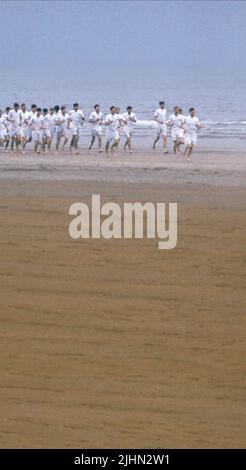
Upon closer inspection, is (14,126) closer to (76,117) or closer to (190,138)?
(76,117)

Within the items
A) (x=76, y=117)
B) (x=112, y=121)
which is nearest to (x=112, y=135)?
(x=112, y=121)

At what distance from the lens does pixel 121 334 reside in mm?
9680

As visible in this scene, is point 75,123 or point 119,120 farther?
point 75,123

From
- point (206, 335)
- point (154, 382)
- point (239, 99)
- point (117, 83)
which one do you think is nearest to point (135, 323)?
point (206, 335)

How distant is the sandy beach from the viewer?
783 cm

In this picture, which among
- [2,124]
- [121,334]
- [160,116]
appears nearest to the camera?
[121,334]

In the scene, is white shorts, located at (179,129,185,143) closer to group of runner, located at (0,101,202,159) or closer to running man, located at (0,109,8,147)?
group of runner, located at (0,101,202,159)

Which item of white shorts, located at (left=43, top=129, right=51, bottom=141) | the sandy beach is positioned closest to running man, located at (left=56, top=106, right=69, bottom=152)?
white shorts, located at (left=43, top=129, right=51, bottom=141)

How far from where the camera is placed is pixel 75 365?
29.4ft

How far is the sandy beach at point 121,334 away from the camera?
25.7ft
